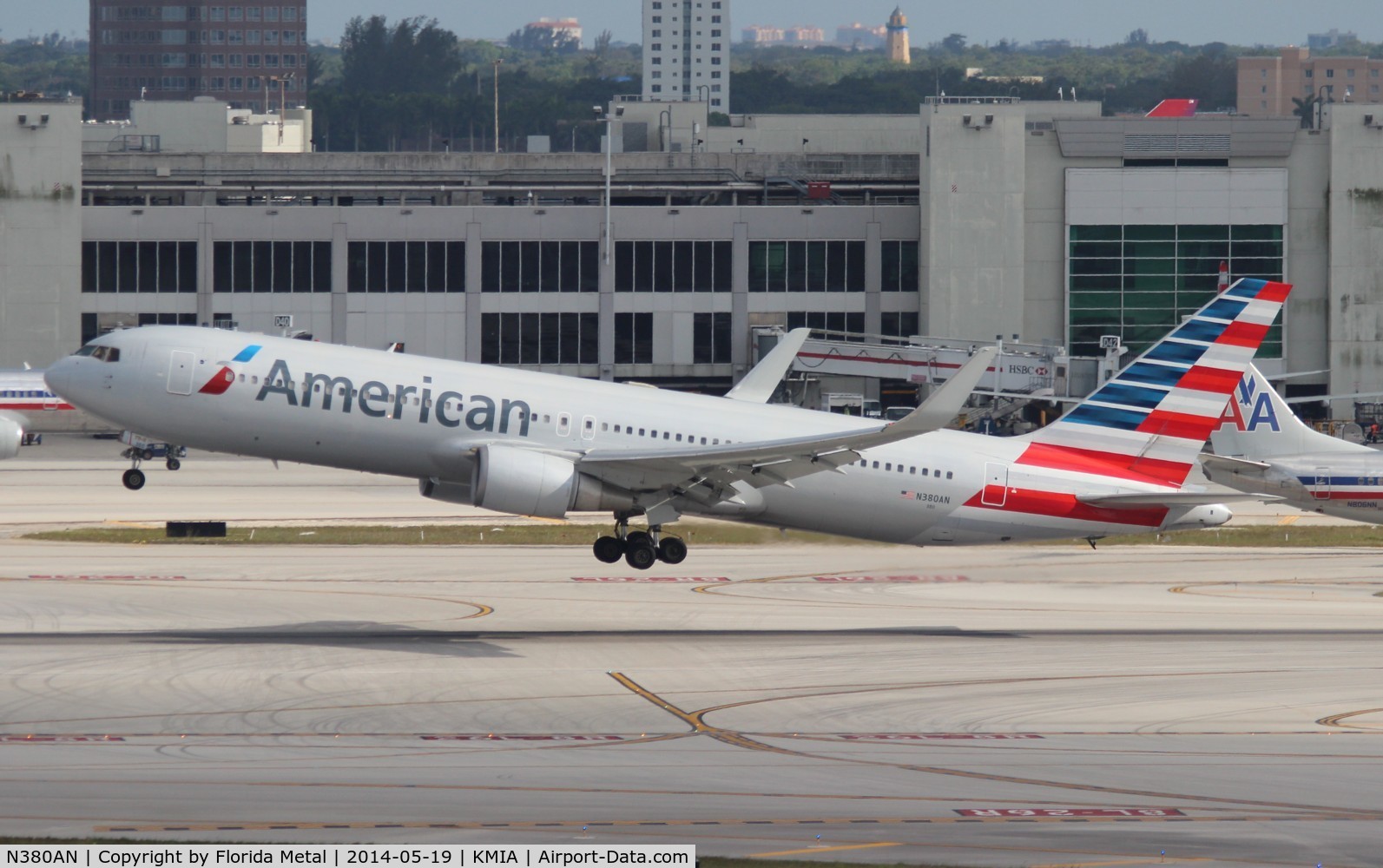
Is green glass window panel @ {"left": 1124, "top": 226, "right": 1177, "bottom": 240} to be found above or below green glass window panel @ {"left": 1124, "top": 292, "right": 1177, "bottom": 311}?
above

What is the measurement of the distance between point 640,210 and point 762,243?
9.37 m

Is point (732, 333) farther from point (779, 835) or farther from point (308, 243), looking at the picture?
point (779, 835)

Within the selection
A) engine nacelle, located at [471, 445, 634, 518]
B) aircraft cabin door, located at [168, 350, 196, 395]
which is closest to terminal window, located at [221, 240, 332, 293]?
aircraft cabin door, located at [168, 350, 196, 395]

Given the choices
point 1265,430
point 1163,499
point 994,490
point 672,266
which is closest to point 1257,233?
point 672,266

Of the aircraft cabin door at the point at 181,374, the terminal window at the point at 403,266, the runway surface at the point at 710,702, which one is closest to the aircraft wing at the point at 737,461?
the runway surface at the point at 710,702

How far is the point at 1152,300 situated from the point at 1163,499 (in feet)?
252

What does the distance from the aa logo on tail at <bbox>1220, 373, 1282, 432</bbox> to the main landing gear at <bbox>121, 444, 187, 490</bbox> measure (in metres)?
44.6

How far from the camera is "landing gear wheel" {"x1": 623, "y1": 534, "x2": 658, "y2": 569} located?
45.1 meters

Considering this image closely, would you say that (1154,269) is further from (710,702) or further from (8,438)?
(710,702)

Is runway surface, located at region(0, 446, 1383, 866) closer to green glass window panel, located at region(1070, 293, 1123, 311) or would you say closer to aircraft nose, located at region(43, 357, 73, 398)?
aircraft nose, located at region(43, 357, 73, 398)

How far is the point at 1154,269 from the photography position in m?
119

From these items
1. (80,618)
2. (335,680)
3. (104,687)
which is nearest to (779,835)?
(335,680)

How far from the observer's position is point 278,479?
87.6 metres
